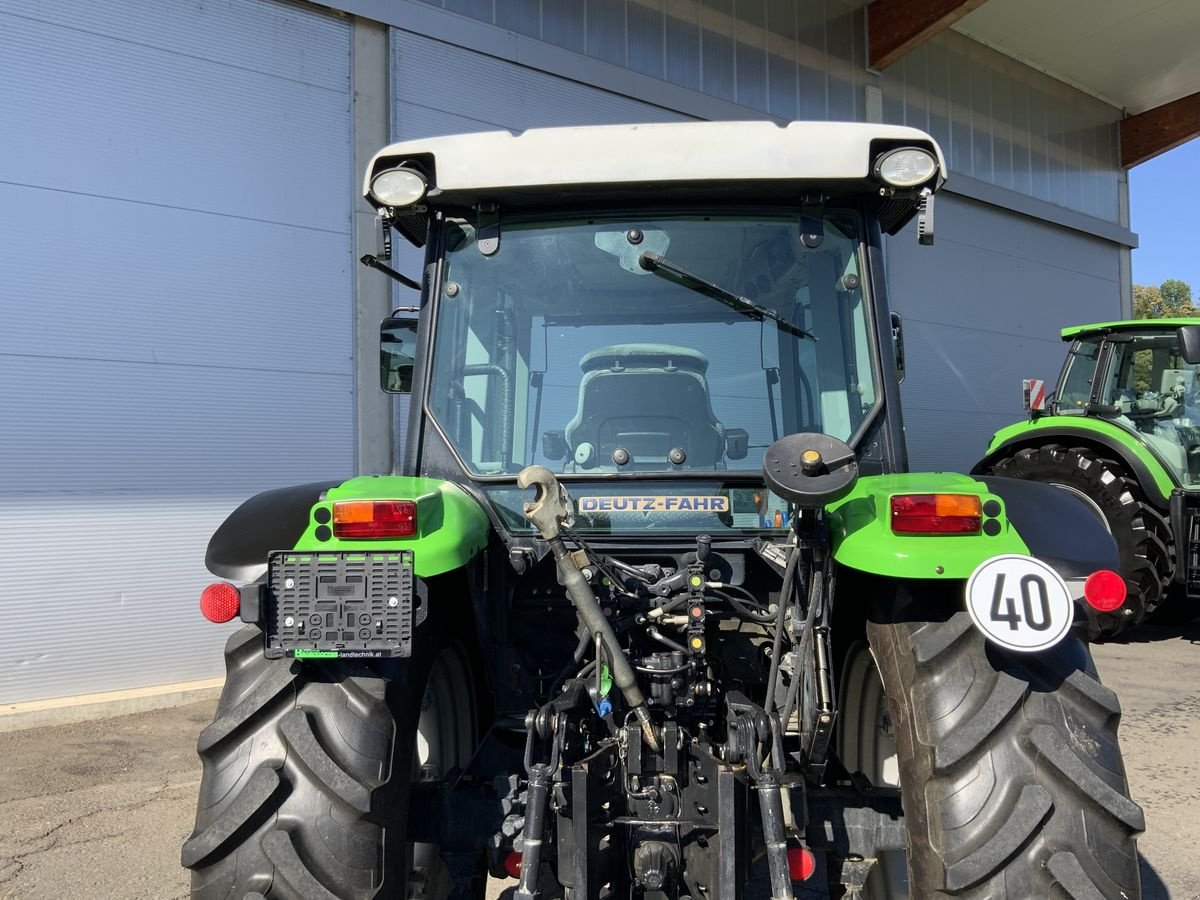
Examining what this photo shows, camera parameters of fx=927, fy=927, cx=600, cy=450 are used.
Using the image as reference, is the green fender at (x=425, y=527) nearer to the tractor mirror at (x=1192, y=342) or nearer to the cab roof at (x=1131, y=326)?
the tractor mirror at (x=1192, y=342)

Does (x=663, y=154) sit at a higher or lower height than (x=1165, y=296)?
lower

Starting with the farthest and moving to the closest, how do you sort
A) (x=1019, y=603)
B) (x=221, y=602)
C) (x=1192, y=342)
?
(x=1192, y=342), (x=221, y=602), (x=1019, y=603)

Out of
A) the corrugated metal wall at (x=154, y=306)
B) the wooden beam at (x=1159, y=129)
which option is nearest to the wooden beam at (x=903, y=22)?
the wooden beam at (x=1159, y=129)

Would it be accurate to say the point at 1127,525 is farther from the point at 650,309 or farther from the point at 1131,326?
the point at 650,309

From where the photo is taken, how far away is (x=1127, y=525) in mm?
6977

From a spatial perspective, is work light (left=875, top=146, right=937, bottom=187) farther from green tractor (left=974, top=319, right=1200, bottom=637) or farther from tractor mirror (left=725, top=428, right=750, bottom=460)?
green tractor (left=974, top=319, right=1200, bottom=637)

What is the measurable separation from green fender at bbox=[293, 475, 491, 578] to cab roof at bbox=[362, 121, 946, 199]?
0.83 meters

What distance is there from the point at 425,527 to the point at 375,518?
122mm

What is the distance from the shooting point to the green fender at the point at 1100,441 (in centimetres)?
695

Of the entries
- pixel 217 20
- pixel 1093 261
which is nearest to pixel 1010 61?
pixel 1093 261

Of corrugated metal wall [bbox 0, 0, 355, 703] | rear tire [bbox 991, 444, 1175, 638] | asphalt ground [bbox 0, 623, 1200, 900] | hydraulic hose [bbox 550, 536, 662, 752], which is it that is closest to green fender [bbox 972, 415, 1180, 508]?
rear tire [bbox 991, 444, 1175, 638]

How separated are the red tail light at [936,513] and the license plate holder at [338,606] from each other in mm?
1066

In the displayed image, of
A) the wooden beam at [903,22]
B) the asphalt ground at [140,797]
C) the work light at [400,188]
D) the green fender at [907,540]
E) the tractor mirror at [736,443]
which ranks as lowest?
the asphalt ground at [140,797]

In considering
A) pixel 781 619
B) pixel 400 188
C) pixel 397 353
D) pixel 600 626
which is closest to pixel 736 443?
pixel 781 619
